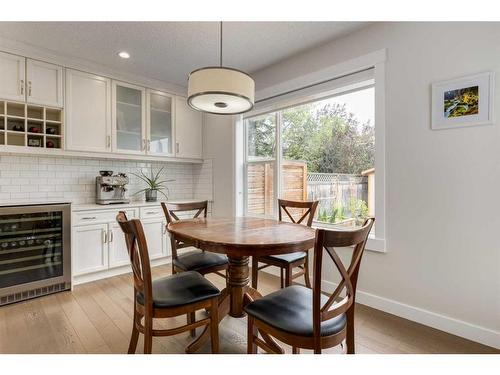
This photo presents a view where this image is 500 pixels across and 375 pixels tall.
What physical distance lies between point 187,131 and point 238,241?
2.91 meters

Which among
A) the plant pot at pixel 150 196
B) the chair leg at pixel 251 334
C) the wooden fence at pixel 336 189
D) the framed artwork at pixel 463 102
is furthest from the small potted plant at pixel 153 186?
the framed artwork at pixel 463 102

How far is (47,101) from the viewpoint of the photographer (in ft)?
9.41

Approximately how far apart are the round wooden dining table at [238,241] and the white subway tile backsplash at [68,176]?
2001 mm

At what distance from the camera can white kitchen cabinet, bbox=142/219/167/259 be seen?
137 inches

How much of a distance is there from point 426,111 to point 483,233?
38.8 inches

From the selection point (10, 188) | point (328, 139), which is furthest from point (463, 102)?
point (10, 188)

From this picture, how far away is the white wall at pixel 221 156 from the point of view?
380 cm

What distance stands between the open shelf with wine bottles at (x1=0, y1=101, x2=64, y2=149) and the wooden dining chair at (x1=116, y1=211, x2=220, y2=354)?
208cm

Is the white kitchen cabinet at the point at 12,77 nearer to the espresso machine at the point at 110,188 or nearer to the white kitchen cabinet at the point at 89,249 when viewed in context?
the espresso machine at the point at 110,188

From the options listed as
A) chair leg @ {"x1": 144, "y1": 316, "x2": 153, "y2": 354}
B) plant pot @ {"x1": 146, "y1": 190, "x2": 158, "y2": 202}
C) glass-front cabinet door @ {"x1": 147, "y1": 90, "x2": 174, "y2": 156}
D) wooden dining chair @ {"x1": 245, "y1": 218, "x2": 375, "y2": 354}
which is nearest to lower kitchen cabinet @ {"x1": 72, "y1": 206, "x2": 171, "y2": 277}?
plant pot @ {"x1": 146, "y1": 190, "x2": 158, "y2": 202}

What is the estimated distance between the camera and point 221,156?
3.96 meters

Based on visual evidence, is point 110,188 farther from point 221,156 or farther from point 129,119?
point 221,156

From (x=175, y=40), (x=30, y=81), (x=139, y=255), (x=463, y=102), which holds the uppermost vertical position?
(x=175, y=40)
